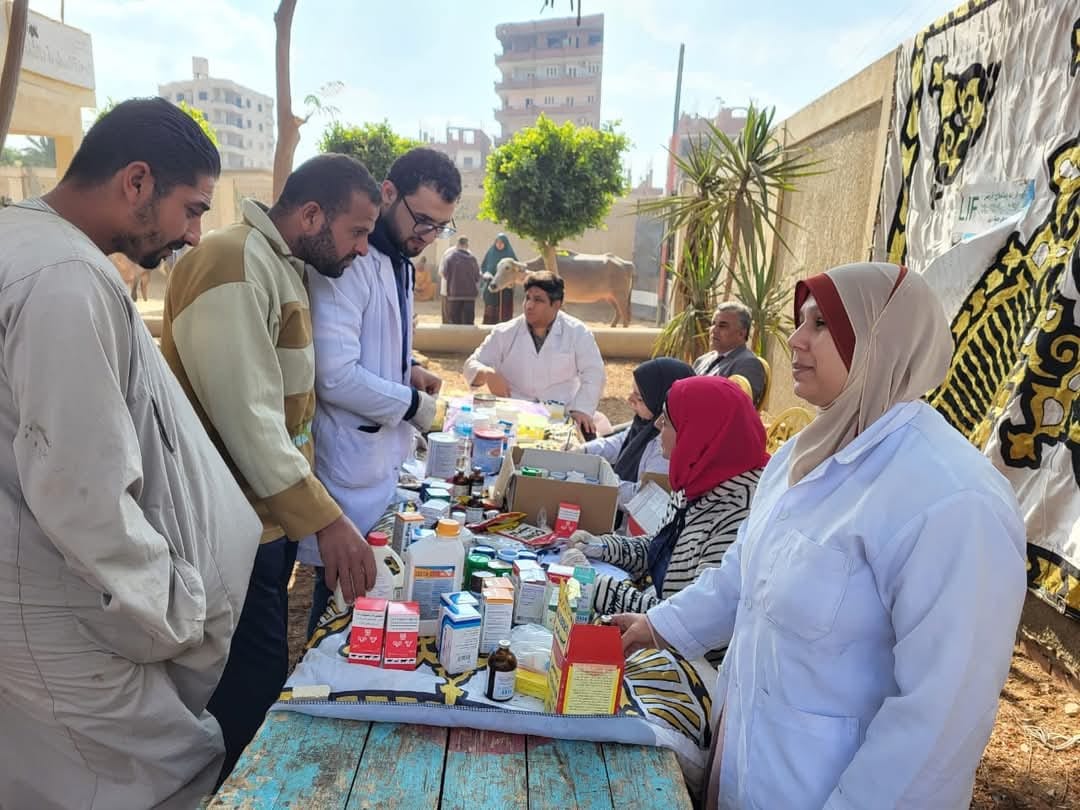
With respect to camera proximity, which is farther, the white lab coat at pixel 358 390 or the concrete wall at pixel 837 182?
the concrete wall at pixel 837 182

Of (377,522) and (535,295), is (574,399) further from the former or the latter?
(377,522)

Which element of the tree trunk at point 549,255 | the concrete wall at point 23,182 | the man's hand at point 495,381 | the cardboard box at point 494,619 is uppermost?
the concrete wall at point 23,182

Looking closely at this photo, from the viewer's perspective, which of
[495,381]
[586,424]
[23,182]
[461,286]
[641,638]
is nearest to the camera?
[641,638]

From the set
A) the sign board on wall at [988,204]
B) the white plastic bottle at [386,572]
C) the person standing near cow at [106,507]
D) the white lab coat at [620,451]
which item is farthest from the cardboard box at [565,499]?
the sign board on wall at [988,204]

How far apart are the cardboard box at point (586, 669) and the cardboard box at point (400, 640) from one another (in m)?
0.36

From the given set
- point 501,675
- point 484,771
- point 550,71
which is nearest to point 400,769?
point 484,771

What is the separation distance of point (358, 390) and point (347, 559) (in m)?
0.70

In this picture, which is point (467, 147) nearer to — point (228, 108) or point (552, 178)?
point (228, 108)

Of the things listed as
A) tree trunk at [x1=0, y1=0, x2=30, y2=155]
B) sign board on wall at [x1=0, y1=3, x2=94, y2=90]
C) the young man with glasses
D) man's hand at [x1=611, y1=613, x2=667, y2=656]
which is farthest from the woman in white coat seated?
sign board on wall at [x1=0, y1=3, x2=94, y2=90]

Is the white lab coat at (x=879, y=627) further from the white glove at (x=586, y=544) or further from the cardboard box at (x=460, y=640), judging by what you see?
the white glove at (x=586, y=544)

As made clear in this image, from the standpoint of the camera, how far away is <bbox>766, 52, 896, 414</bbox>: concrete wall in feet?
18.0

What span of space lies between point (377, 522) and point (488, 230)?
21.7 m

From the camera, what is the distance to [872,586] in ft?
4.36

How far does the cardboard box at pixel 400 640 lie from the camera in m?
1.68
